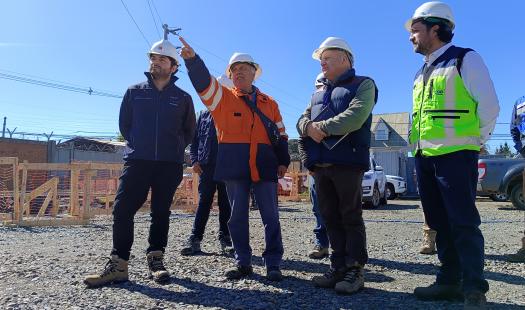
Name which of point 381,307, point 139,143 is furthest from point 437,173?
point 139,143

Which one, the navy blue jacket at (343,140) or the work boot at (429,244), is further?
the work boot at (429,244)

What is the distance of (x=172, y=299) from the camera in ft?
11.7

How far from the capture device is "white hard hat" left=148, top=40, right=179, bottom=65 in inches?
170

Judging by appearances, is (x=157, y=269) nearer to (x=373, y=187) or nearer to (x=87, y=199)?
(x=87, y=199)

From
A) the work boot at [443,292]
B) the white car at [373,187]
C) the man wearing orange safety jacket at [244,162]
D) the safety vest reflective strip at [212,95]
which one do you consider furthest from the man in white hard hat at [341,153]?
the white car at [373,187]

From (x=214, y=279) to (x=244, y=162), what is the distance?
3.53 ft

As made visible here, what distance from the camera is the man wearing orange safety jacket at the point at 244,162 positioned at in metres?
4.22

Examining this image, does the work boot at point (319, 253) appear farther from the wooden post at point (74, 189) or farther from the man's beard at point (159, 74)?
the wooden post at point (74, 189)

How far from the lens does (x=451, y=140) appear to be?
3318 millimetres

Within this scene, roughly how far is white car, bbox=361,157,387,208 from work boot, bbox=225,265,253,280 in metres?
10.4

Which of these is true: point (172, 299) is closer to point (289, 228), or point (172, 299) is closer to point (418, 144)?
point (418, 144)

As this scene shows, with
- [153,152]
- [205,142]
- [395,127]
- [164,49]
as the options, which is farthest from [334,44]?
[395,127]

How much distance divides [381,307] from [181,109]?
2464mm

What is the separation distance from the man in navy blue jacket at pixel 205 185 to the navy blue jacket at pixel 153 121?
109 cm
